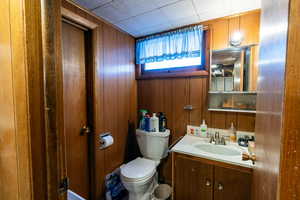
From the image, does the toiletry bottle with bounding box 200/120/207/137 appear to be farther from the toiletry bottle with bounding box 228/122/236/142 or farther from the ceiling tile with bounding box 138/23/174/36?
the ceiling tile with bounding box 138/23/174/36

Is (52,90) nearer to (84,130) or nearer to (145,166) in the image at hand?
(84,130)

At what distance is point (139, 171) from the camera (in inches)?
60.3

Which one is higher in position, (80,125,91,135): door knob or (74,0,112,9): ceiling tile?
(74,0,112,9): ceiling tile

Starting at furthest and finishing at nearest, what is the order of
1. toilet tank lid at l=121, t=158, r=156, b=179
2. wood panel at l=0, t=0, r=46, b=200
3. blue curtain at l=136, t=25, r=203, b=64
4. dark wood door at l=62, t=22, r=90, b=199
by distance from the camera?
1. blue curtain at l=136, t=25, r=203, b=64
2. toilet tank lid at l=121, t=158, r=156, b=179
3. dark wood door at l=62, t=22, r=90, b=199
4. wood panel at l=0, t=0, r=46, b=200

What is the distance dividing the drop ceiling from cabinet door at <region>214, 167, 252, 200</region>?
159cm

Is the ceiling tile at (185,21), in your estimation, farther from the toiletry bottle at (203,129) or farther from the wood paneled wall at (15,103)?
the wood paneled wall at (15,103)

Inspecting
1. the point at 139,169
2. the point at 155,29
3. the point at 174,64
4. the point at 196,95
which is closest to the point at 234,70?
the point at 196,95

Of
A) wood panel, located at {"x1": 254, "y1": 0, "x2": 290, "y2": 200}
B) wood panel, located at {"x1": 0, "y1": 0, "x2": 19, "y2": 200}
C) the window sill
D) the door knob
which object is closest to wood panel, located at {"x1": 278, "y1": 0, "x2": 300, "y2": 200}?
wood panel, located at {"x1": 254, "y1": 0, "x2": 290, "y2": 200}

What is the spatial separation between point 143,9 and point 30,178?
160cm

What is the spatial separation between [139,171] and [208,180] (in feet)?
→ 2.35

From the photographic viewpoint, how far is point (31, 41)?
47cm

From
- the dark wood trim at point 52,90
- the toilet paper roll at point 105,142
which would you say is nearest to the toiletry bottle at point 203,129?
the toilet paper roll at point 105,142

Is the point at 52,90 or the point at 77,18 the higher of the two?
the point at 77,18

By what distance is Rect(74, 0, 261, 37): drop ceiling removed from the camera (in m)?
1.33
